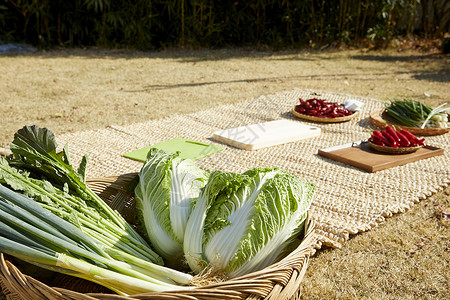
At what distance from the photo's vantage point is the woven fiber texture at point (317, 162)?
242cm

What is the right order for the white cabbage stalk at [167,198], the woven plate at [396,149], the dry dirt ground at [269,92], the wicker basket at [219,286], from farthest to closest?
the woven plate at [396,149]
the dry dirt ground at [269,92]
the white cabbage stalk at [167,198]
the wicker basket at [219,286]

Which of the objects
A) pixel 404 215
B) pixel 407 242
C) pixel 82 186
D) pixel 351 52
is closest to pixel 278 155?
pixel 404 215

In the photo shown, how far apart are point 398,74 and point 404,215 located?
A: 4.77m

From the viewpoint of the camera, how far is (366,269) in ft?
6.41

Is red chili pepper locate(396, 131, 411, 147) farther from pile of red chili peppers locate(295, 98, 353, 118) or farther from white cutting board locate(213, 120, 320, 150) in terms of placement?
pile of red chili peppers locate(295, 98, 353, 118)

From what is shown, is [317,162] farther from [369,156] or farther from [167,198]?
[167,198]

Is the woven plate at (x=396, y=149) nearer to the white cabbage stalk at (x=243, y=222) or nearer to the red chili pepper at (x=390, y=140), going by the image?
the red chili pepper at (x=390, y=140)

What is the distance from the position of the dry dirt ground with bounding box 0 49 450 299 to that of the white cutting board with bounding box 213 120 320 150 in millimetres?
1003

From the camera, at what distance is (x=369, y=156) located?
319 centimetres

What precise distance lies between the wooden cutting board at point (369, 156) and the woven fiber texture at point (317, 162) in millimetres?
43

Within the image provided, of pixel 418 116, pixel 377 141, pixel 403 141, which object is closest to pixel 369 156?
pixel 377 141

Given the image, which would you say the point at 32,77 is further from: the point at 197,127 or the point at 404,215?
the point at 404,215

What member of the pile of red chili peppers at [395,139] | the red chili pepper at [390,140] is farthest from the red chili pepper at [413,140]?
the red chili pepper at [390,140]

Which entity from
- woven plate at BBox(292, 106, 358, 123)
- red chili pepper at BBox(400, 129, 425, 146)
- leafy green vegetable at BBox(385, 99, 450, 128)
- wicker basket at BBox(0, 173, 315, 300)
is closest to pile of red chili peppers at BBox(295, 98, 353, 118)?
woven plate at BBox(292, 106, 358, 123)
